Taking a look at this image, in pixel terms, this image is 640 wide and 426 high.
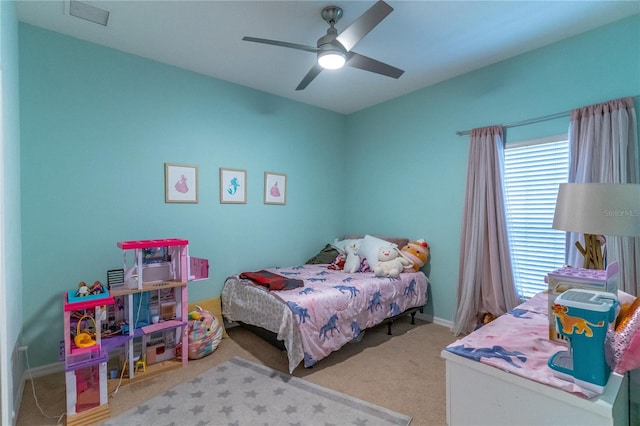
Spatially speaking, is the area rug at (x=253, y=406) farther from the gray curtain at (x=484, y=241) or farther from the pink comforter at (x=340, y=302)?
the gray curtain at (x=484, y=241)

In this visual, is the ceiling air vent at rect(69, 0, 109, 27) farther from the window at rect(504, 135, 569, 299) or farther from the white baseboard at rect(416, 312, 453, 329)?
the white baseboard at rect(416, 312, 453, 329)

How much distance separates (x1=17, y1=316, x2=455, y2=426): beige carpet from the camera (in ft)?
6.62

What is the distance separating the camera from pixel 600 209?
4.23 ft

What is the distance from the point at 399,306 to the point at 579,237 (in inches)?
64.8

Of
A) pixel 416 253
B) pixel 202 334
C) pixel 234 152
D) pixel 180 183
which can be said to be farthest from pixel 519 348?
pixel 234 152

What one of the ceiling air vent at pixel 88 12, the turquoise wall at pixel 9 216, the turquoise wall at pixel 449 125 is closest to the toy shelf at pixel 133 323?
the turquoise wall at pixel 9 216

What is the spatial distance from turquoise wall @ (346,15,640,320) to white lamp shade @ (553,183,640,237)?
1.62m

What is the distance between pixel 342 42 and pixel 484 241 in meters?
2.26

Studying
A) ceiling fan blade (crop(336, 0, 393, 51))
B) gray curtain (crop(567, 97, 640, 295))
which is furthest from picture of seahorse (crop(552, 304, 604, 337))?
gray curtain (crop(567, 97, 640, 295))

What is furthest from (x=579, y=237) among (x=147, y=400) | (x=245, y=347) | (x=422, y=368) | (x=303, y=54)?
(x=147, y=400)

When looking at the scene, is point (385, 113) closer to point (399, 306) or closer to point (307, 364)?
point (399, 306)

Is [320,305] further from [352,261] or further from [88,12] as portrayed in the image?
[88,12]

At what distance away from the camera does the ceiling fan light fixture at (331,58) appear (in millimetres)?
2090

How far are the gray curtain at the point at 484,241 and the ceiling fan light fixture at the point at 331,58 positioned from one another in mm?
1741
